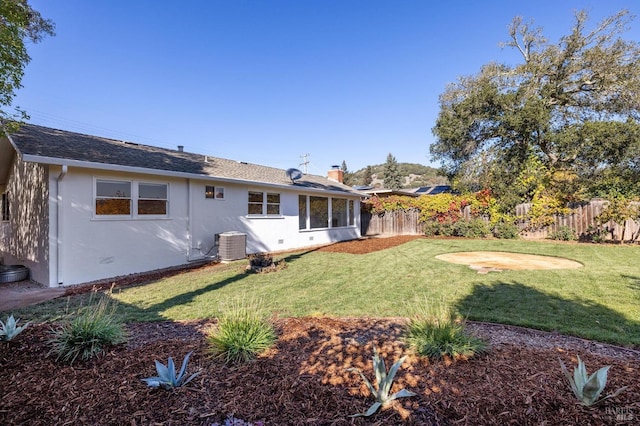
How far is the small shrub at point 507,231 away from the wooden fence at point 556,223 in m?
0.51

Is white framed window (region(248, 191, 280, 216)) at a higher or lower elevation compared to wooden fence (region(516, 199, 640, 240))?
higher

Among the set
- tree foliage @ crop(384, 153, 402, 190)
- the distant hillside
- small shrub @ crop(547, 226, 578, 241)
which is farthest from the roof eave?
the distant hillside

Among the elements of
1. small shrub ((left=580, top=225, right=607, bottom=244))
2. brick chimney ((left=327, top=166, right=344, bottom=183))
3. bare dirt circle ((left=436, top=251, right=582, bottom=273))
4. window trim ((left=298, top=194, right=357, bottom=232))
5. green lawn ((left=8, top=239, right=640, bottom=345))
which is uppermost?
brick chimney ((left=327, top=166, right=344, bottom=183))

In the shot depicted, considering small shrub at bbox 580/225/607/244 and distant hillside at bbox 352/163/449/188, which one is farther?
distant hillside at bbox 352/163/449/188

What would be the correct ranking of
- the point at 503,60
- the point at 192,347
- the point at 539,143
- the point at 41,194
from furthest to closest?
the point at 503,60, the point at 539,143, the point at 41,194, the point at 192,347

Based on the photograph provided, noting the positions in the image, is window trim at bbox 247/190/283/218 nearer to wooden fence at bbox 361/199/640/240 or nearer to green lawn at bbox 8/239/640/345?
green lawn at bbox 8/239/640/345

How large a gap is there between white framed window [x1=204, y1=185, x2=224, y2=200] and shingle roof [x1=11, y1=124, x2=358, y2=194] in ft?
1.53

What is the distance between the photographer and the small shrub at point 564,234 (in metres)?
12.7

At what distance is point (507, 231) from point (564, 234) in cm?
204

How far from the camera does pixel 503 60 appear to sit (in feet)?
65.3

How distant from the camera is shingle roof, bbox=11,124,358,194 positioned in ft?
23.9

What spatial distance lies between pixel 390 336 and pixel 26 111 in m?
8.91

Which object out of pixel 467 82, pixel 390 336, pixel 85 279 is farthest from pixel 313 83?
pixel 390 336

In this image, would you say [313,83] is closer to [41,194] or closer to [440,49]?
[440,49]
